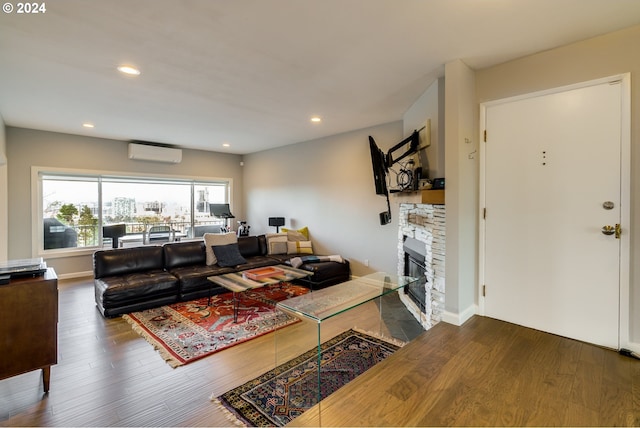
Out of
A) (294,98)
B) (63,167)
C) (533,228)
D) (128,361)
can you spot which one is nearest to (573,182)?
(533,228)

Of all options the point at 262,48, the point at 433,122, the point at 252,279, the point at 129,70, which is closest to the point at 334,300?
the point at 252,279

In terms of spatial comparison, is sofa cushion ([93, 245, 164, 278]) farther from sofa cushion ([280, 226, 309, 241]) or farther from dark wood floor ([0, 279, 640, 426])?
sofa cushion ([280, 226, 309, 241])

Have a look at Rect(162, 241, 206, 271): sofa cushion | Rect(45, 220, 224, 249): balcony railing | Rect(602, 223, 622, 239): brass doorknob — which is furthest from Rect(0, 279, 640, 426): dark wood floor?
Rect(45, 220, 224, 249): balcony railing

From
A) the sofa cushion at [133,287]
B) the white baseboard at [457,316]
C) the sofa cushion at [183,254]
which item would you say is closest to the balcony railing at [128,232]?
the sofa cushion at [183,254]

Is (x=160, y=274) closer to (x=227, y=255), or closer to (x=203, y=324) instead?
(x=227, y=255)

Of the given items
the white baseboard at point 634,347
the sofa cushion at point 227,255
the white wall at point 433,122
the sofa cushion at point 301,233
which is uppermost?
the white wall at point 433,122

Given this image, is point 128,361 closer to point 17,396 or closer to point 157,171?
point 17,396

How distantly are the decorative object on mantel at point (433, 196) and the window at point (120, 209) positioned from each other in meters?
5.88

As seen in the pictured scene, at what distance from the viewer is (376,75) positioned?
301 centimetres

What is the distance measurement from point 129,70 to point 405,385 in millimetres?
3587

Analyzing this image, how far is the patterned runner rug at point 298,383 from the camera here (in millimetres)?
1989

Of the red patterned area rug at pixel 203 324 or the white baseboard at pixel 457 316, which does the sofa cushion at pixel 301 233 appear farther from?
the white baseboard at pixel 457 316

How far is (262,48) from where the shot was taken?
97.0 inches

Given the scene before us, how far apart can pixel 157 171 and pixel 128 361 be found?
494 cm
